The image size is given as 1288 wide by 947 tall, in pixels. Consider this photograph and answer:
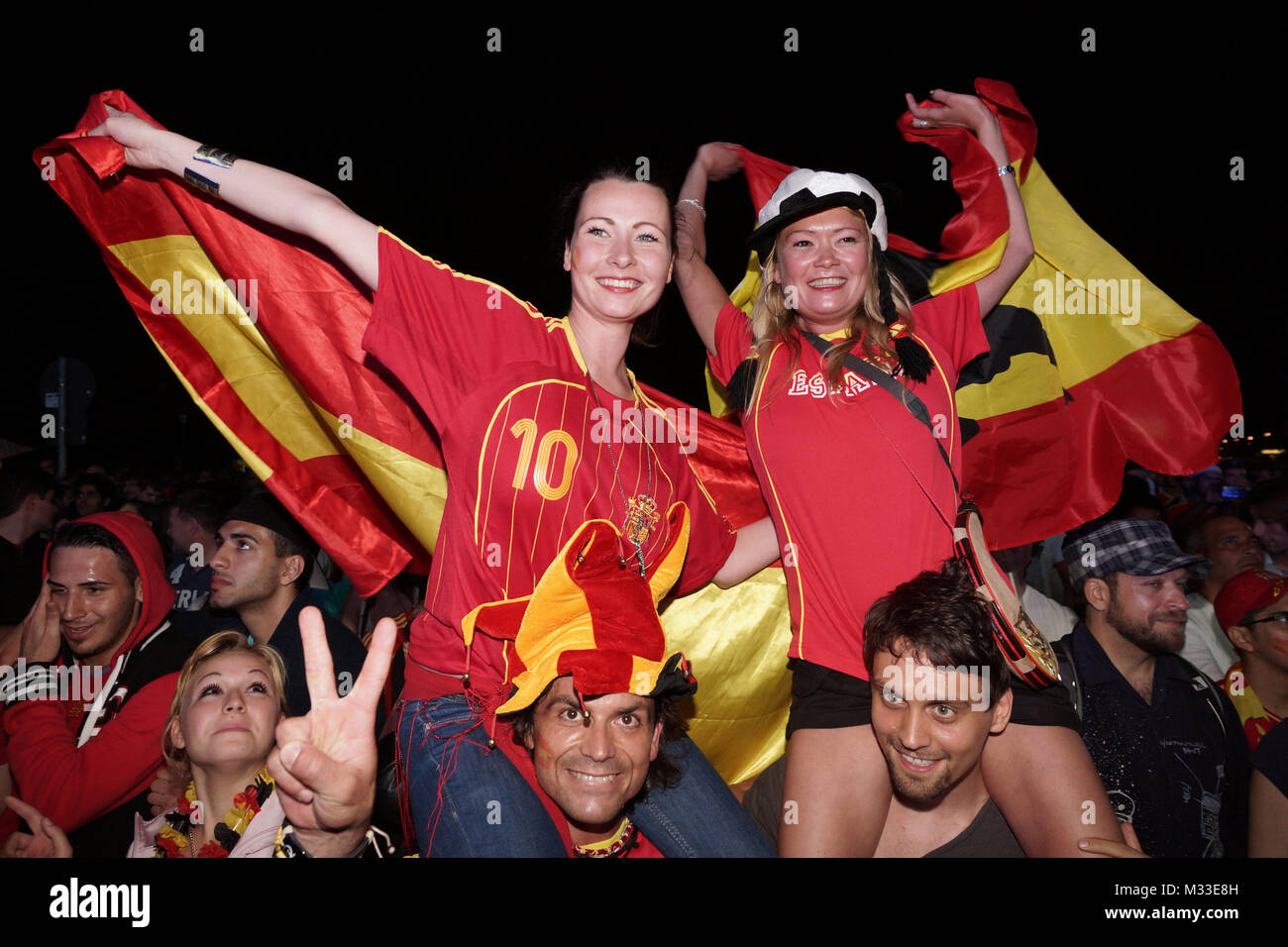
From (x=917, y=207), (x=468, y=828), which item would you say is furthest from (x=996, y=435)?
(x=917, y=207)

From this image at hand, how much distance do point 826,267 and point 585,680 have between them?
1281 millimetres

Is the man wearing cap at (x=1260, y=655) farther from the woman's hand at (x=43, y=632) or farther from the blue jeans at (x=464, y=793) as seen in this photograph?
the woman's hand at (x=43, y=632)

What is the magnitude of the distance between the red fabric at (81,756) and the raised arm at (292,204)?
5.48 ft

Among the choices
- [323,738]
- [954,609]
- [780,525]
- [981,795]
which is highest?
[780,525]

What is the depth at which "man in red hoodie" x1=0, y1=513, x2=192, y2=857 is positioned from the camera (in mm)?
2994

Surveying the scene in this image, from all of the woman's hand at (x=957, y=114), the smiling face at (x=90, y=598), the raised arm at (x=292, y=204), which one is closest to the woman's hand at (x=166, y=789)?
the smiling face at (x=90, y=598)

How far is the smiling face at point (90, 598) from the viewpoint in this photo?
344 cm

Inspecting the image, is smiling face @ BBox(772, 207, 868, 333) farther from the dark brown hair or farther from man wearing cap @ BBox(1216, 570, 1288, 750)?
man wearing cap @ BBox(1216, 570, 1288, 750)

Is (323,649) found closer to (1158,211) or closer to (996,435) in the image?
(996,435)

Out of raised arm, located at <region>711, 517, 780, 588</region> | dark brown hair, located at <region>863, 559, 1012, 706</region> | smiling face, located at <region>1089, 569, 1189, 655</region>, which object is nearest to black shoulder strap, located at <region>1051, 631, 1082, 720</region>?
smiling face, located at <region>1089, 569, 1189, 655</region>

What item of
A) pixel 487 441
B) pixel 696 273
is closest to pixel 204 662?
pixel 487 441

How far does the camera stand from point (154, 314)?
314 cm

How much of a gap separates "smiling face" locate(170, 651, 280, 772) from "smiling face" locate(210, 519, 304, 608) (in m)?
0.99

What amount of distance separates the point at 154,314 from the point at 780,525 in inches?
83.1
